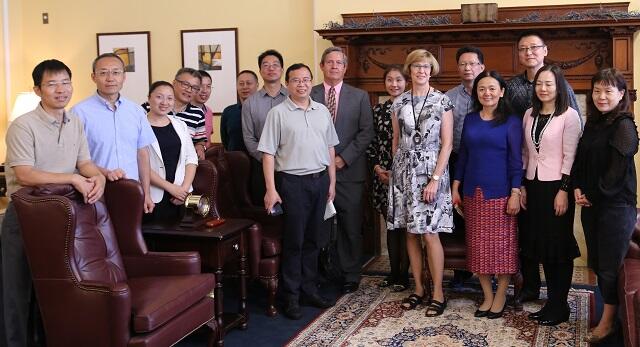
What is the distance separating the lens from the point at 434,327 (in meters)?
4.27

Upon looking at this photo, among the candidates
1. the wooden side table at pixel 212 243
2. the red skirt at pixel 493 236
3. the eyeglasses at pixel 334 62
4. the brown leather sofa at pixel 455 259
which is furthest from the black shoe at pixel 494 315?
the eyeglasses at pixel 334 62

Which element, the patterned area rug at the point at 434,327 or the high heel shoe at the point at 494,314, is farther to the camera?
the high heel shoe at the point at 494,314

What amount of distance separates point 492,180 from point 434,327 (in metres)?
0.95

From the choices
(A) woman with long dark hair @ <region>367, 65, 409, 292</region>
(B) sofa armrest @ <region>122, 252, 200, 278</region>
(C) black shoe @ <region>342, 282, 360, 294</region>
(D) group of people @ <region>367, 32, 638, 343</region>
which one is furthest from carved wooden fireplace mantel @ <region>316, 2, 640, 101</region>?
(B) sofa armrest @ <region>122, 252, 200, 278</region>

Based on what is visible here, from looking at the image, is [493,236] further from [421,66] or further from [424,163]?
[421,66]

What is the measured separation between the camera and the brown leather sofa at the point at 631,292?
3.01m

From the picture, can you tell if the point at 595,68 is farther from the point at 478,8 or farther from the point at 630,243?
the point at 630,243

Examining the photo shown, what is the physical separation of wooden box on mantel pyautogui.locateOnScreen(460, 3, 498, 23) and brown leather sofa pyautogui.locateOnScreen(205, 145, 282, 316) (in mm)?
2224

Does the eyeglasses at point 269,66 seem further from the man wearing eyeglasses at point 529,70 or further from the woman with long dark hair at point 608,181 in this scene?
the woman with long dark hair at point 608,181

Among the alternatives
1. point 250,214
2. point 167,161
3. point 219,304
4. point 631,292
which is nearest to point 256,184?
point 250,214

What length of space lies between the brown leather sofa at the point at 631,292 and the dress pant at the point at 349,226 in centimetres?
186

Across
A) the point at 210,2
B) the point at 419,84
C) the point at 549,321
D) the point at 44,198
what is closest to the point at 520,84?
the point at 419,84

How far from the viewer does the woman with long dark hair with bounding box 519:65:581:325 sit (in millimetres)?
4059

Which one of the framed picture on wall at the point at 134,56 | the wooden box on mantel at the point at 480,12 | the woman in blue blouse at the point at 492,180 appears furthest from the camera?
the framed picture on wall at the point at 134,56
